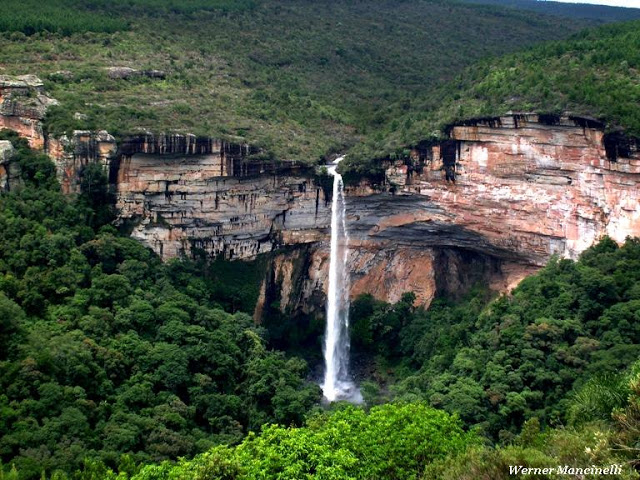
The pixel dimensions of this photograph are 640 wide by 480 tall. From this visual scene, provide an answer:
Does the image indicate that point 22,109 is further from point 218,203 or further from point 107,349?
point 107,349

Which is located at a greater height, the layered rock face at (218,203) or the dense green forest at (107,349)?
the layered rock face at (218,203)

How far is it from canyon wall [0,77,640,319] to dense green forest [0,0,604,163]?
1.11 meters

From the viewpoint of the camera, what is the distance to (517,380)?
1104 inches

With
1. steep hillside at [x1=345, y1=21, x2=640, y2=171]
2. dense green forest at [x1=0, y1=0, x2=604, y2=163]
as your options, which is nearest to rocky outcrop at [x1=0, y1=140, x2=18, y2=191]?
dense green forest at [x1=0, y1=0, x2=604, y2=163]

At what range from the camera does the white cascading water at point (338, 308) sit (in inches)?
1469

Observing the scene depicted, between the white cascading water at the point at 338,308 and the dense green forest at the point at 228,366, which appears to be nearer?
the dense green forest at the point at 228,366

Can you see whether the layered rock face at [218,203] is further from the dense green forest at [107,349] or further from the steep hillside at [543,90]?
the steep hillside at [543,90]

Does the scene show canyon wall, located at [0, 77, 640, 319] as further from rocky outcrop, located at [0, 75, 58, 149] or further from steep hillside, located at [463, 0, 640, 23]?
steep hillside, located at [463, 0, 640, 23]

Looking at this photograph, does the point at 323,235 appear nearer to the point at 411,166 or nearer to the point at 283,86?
the point at 411,166

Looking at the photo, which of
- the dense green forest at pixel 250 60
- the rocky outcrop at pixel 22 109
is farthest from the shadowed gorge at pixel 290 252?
the dense green forest at pixel 250 60

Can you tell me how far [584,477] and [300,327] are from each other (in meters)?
26.6

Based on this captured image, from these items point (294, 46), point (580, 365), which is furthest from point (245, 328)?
point (294, 46)

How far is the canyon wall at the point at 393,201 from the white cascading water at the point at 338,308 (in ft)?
1.28

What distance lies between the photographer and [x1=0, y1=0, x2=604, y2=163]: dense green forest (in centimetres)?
3597
